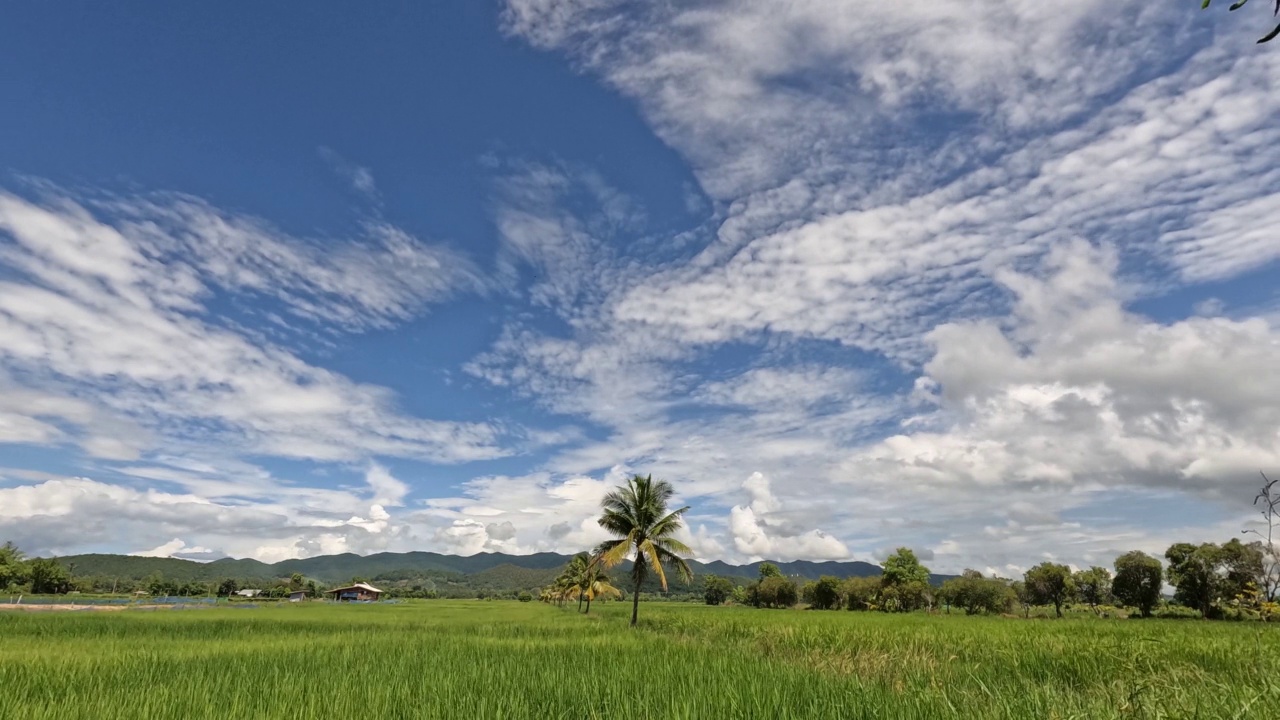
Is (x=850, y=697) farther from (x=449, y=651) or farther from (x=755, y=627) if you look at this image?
(x=755, y=627)

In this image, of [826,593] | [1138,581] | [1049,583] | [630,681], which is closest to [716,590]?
[826,593]

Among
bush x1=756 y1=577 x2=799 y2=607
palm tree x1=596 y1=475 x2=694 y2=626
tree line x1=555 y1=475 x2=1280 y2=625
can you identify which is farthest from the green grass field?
bush x1=756 y1=577 x2=799 y2=607

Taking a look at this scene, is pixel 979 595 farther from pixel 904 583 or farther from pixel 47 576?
pixel 47 576

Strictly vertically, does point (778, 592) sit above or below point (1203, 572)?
below

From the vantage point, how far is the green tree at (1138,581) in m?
52.9

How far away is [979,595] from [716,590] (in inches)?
2566

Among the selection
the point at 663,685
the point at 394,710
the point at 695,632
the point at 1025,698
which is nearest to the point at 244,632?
the point at 695,632

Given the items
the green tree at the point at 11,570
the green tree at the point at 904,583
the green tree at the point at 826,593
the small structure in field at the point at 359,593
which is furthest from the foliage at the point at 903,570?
the green tree at the point at 11,570

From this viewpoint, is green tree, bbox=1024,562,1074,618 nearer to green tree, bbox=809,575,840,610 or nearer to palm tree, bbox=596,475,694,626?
green tree, bbox=809,575,840,610

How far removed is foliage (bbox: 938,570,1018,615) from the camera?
65.6 meters

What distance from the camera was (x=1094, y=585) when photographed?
66.9 metres

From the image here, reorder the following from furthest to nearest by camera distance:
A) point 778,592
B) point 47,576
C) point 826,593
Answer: point 778,592 < point 47,576 < point 826,593

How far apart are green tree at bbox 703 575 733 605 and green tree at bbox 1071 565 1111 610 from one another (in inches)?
2499

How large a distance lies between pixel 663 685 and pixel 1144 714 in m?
4.77
